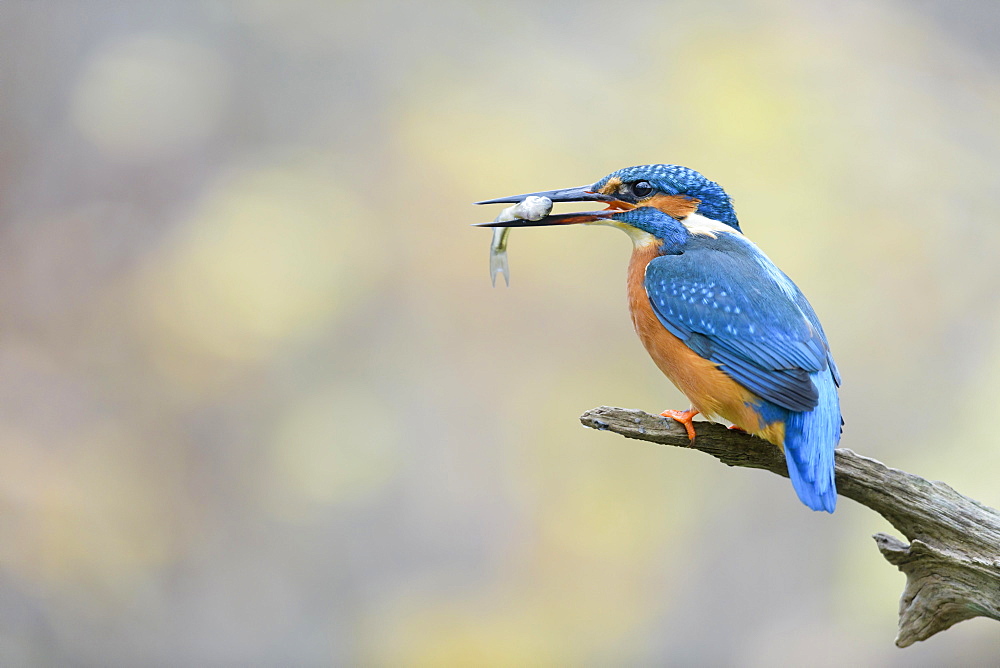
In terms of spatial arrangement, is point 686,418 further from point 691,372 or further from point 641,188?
point 641,188

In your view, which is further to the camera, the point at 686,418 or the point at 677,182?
the point at 677,182

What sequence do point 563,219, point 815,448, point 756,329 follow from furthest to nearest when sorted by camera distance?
1. point 563,219
2. point 756,329
3. point 815,448

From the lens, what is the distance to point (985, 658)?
4168 millimetres

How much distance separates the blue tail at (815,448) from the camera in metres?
1.86

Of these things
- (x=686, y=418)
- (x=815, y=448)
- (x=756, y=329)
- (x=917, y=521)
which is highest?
(x=756, y=329)

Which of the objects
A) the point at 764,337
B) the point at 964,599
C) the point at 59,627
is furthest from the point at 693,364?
the point at 59,627

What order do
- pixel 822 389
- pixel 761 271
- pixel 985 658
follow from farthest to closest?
pixel 985 658
pixel 761 271
pixel 822 389

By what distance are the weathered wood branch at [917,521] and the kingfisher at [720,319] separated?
0.07m

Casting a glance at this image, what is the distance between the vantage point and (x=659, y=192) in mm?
2271

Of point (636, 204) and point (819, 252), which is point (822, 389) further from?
point (819, 252)

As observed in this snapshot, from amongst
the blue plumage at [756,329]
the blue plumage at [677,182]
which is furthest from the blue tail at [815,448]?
the blue plumage at [677,182]

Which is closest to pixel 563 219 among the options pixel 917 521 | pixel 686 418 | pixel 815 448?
pixel 686 418

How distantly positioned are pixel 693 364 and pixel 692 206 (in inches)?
17.1

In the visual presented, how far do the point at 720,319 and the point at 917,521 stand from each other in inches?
27.3
